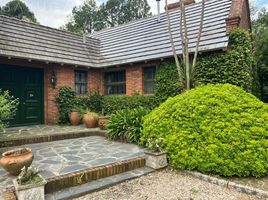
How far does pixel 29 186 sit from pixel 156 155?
271 cm

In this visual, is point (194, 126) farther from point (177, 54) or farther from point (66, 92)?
point (66, 92)

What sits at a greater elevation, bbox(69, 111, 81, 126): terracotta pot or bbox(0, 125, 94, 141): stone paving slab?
bbox(69, 111, 81, 126): terracotta pot

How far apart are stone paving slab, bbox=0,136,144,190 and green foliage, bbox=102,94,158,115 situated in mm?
3267

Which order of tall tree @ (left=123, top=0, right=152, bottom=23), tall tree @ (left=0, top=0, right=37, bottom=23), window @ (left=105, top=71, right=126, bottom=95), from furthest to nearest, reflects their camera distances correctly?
tall tree @ (left=123, top=0, right=152, bottom=23), tall tree @ (left=0, top=0, right=37, bottom=23), window @ (left=105, top=71, right=126, bottom=95)

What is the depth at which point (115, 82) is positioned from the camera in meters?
11.9

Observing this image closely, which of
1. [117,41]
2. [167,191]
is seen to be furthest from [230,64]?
[117,41]

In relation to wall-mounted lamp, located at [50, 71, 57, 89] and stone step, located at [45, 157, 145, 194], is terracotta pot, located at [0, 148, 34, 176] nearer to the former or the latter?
stone step, located at [45, 157, 145, 194]

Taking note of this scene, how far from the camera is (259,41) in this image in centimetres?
1518

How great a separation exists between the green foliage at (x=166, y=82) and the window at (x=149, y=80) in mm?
530

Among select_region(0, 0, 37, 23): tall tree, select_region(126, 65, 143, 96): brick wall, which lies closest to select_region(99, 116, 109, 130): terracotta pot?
select_region(126, 65, 143, 96): brick wall

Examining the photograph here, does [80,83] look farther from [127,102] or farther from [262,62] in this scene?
[262,62]

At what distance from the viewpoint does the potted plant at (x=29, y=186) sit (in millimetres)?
3247

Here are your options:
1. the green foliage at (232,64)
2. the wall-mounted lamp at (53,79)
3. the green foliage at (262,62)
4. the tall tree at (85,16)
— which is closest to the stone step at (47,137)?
the wall-mounted lamp at (53,79)

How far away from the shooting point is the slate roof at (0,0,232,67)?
896cm
